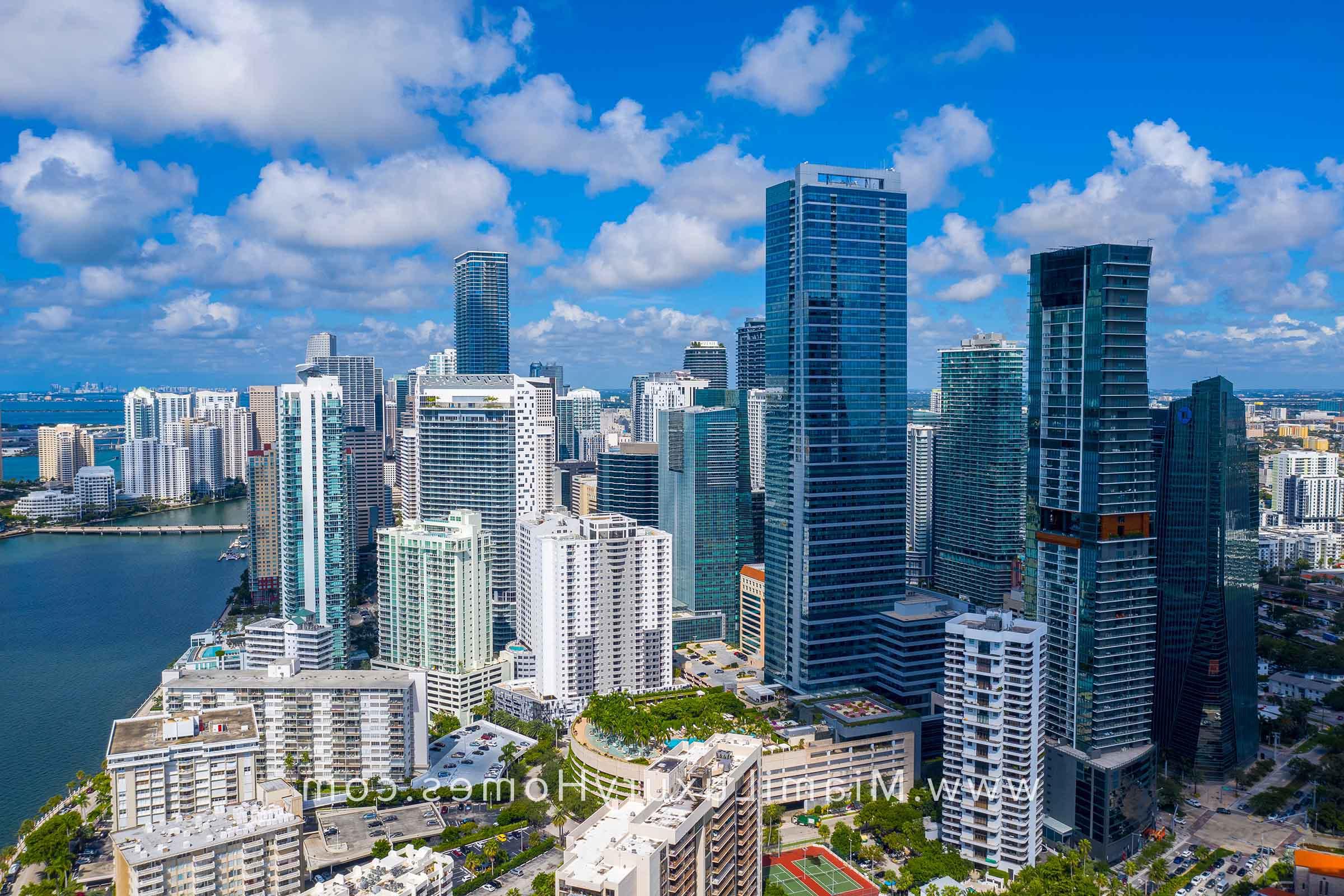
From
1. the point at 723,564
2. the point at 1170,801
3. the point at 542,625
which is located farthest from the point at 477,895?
the point at 723,564

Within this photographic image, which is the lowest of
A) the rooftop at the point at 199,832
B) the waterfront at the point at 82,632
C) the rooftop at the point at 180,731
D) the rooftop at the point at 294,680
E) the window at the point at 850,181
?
the waterfront at the point at 82,632

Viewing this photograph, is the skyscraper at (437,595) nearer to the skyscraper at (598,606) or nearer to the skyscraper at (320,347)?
the skyscraper at (598,606)

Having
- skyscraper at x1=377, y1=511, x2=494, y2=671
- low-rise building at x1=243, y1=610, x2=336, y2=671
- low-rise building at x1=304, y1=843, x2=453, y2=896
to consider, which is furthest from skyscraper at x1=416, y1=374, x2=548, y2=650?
low-rise building at x1=304, y1=843, x2=453, y2=896

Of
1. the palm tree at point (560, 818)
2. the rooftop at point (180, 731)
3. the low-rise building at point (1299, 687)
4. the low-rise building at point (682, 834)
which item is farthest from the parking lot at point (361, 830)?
the low-rise building at point (1299, 687)

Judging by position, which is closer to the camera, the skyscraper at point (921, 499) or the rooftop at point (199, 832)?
the rooftop at point (199, 832)

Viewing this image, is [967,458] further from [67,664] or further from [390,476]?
[390,476]

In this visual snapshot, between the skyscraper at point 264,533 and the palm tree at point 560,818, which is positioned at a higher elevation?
the skyscraper at point 264,533
